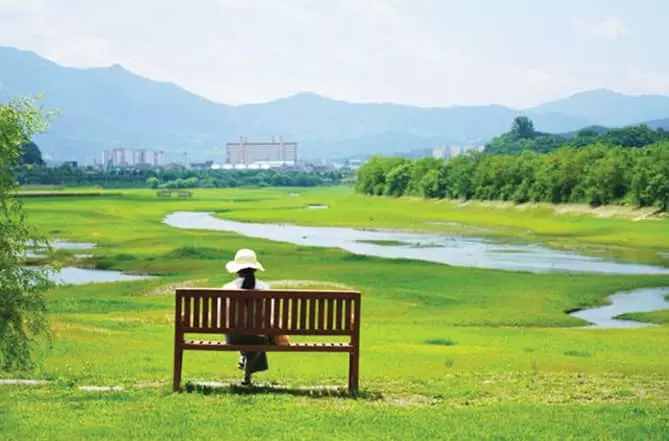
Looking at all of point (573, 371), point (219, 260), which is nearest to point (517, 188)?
point (219, 260)

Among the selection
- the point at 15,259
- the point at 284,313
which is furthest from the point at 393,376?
the point at 15,259

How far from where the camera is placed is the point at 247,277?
1691 cm

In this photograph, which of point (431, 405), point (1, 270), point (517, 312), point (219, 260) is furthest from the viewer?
point (219, 260)

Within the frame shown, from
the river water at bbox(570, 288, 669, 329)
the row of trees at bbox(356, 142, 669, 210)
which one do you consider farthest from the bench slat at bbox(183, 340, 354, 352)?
the row of trees at bbox(356, 142, 669, 210)

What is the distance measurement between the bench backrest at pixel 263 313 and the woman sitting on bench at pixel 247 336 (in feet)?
1.53

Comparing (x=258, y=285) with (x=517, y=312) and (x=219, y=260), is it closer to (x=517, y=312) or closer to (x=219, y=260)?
(x=517, y=312)

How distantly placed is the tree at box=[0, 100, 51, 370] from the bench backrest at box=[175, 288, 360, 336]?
8.41ft

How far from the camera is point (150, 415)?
13.4 metres

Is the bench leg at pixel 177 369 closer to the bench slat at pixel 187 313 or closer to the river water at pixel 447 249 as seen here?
the bench slat at pixel 187 313

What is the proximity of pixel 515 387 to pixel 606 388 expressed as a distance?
1.46 metres

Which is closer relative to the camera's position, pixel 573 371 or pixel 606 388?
pixel 606 388

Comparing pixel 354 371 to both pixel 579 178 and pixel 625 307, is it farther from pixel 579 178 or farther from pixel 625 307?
pixel 579 178

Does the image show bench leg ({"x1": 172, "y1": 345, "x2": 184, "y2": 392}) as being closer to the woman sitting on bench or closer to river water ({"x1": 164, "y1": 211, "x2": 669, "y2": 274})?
the woman sitting on bench

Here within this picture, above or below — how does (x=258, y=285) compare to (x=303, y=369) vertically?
above
